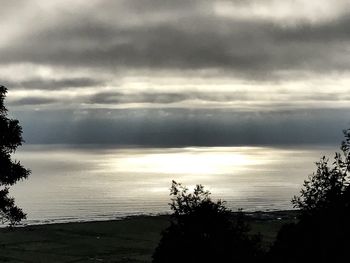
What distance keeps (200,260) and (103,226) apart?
315 ft

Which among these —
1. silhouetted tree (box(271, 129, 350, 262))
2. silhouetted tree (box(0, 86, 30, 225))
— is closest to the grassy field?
silhouetted tree (box(0, 86, 30, 225))

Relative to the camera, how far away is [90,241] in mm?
96938

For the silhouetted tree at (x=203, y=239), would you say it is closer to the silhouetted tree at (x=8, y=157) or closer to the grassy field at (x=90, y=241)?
the silhouetted tree at (x=8, y=157)

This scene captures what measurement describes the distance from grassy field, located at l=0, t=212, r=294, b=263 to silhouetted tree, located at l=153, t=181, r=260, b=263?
172ft

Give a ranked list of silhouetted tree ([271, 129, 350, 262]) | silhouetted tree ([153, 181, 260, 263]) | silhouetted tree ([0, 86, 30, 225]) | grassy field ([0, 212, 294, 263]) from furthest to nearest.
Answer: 1. grassy field ([0, 212, 294, 263])
2. silhouetted tree ([0, 86, 30, 225])
3. silhouetted tree ([271, 129, 350, 262])
4. silhouetted tree ([153, 181, 260, 263])

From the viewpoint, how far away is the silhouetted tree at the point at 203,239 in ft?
82.0

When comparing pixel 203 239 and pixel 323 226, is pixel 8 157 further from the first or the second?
pixel 323 226

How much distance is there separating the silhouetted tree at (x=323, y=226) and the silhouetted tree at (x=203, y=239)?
279 cm

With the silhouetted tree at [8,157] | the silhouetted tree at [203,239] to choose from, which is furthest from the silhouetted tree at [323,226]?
the silhouetted tree at [8,157]

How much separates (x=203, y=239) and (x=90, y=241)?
248ft

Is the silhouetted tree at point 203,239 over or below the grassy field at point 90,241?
over

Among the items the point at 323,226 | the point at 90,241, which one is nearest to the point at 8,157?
the point at 323,226

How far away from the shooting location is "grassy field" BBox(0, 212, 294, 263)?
79750 millimetres

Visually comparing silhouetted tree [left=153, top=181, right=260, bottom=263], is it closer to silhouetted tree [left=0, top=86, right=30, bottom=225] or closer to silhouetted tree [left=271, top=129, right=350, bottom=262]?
silhouetted tree [left=271, top=129, right=350, bottom=262]
